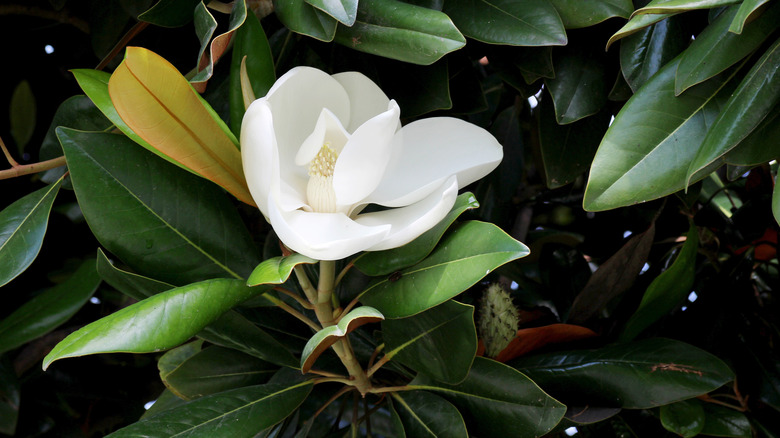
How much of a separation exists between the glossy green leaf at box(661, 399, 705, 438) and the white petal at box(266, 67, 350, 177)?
52 cm

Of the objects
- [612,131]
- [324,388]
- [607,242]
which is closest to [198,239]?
[324,388]

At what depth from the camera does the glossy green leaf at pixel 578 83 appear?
2.66 ft

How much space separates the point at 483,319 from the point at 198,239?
13.4 inches

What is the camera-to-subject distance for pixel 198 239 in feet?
2.45

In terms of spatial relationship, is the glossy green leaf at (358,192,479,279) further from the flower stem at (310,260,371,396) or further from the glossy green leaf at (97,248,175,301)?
the glossy green leaf at (97,248,175,301)

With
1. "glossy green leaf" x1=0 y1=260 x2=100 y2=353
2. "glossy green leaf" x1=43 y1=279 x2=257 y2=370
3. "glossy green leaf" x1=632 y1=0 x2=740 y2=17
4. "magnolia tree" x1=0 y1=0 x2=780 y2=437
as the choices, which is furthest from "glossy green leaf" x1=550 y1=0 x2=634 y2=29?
"glossy green leaf" x1=0 y1=260 x2=100 y2=353

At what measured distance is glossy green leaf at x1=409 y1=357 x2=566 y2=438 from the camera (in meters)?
0.74

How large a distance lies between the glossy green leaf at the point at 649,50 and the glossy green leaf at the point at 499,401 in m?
0.34

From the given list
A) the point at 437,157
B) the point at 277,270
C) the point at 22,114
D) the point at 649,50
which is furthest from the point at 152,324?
the point at 22,114

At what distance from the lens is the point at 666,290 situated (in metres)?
0.88

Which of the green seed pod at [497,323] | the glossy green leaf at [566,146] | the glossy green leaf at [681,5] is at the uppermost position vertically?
the glossy green leaf at [681,5]

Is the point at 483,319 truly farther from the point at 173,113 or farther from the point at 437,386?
the point at 173,113

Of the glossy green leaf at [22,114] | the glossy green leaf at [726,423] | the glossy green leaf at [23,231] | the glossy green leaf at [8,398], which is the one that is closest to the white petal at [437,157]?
the glossy green leaf at [23,231]

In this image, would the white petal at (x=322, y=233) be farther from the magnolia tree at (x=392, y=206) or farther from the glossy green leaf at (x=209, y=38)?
the glossy green leaf at (x=209, y=38)
